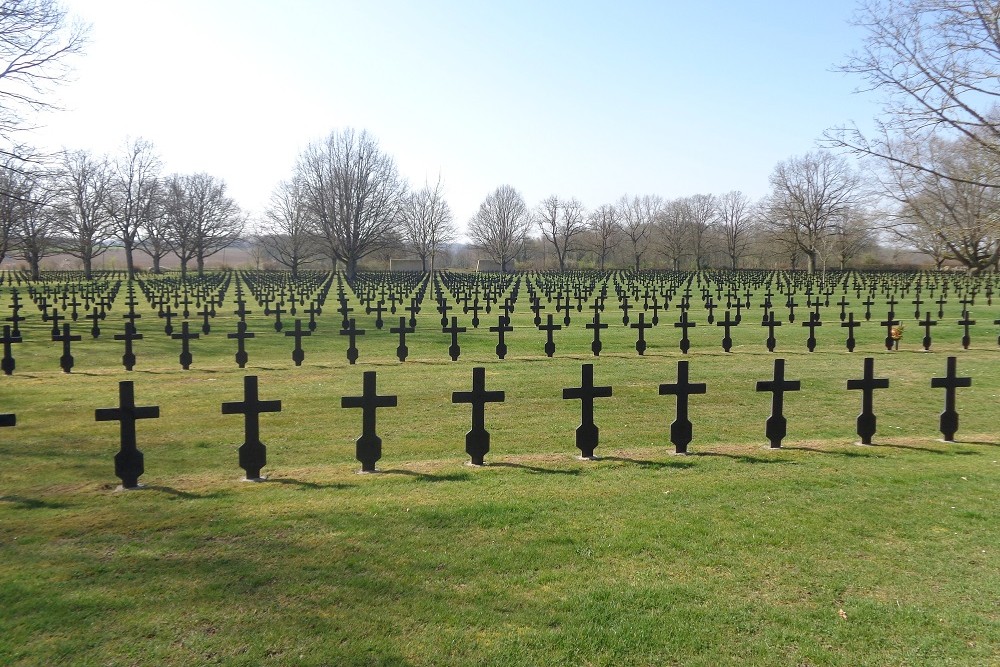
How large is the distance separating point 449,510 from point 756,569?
220 centimetres

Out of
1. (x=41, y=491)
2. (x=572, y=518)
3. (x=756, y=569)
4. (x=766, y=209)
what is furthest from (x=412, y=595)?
(x=766, y=209)

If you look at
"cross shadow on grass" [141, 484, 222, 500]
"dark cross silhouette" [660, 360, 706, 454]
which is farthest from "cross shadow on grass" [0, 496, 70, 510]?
"dark cross silhouette" [660, 360, 706, 454]

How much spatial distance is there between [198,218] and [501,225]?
44.3 metres

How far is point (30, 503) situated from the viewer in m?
5.87

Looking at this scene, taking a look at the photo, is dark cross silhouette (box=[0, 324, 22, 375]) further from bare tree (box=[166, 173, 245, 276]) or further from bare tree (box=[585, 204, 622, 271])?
bare tree (box=[585, 204, 622, 271])

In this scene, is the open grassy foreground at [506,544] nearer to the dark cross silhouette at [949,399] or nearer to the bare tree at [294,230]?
the dark cross silhouette at [949,399]

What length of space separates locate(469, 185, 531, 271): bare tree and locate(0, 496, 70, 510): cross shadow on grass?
102m

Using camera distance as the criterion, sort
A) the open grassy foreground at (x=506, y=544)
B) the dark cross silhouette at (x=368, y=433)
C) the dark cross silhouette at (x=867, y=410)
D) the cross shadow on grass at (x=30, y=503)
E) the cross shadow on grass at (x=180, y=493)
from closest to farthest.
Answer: the open grassy foreground at (x=506, y=544)
the cross shadow on grass at (x=30, y=503)
the cross shadow on grass at (x=180, y=493)
the dark cross silhouette at (x=368, y=433)
the dark cross silhouette at (x=867, y=410)

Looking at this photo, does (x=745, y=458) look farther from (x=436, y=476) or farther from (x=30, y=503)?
(x=30, y=503)

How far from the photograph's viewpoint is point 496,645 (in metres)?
3.60

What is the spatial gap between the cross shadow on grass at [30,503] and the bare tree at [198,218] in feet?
Answer: 250

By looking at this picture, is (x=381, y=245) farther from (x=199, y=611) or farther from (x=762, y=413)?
(x=199, y=611)

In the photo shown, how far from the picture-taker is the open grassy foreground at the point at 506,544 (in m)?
3.63

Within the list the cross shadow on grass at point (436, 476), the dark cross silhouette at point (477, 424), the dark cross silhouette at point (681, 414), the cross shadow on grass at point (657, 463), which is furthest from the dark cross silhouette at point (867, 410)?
the cross shadow on grass at point (436, 476)
